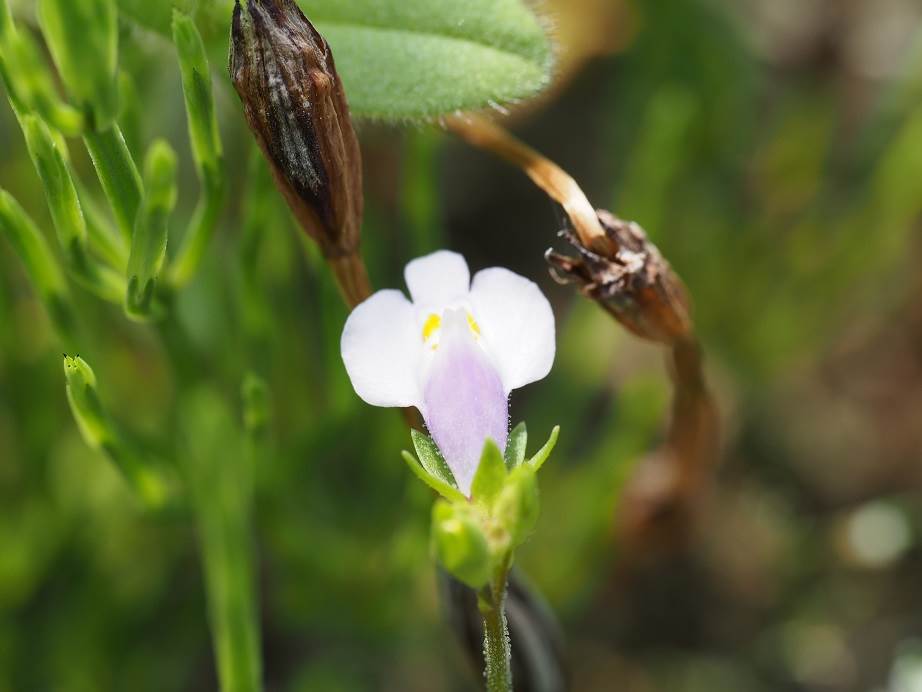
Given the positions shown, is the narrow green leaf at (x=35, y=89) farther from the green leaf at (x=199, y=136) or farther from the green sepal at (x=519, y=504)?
the green sepal at (x=519, y=504)

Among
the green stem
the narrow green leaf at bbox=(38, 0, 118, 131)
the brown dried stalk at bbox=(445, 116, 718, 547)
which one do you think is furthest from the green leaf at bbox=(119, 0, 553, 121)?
the green stem

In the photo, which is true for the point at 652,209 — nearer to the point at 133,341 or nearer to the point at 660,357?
the point at 660,357

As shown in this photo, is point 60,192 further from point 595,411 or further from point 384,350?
point 595,411

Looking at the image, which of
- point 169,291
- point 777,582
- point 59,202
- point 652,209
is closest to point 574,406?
point 652,209

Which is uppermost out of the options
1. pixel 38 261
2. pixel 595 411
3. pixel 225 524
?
pixel 38 261

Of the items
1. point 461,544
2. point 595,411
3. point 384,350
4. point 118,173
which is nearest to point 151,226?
point 118,173

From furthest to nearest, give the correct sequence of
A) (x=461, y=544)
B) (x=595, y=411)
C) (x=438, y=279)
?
(x=595, y=411) < (x=438, y=279) < (x=461, y=544)
